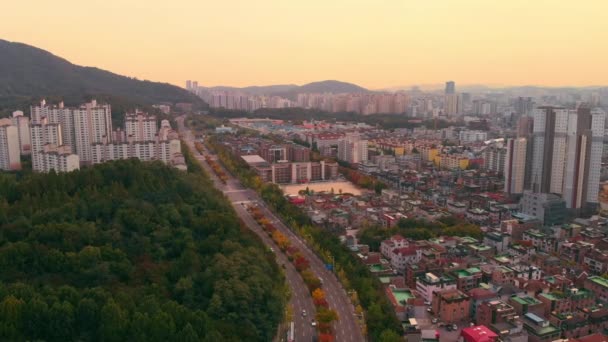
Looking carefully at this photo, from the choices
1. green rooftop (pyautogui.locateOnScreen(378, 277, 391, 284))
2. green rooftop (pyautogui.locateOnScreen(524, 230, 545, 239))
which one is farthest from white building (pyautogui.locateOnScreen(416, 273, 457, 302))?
green rooftop (pyautogui.locateOnScreen(524, 230, 545, 239))

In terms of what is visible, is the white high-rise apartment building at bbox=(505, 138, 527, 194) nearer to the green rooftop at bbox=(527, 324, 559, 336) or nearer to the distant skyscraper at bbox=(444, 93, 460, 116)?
the green rooftop at bbox=(527, 324, 559, 336)

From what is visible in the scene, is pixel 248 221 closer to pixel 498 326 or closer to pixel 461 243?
pixel 461 243

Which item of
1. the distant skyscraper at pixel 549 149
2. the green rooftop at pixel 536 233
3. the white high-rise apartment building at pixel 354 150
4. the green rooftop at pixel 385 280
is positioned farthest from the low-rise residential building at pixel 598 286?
the white high-rise apartment building at pixel 354 150

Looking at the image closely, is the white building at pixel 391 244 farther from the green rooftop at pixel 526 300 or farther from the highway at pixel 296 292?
the green rooftop at pixel 526 300

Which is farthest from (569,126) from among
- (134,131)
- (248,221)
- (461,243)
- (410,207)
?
(134,131)

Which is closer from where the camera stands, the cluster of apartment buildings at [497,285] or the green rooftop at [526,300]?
the cluster of apartment buildings at [497,285]

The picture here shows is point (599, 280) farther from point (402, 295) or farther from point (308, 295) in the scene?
point (308, 295)

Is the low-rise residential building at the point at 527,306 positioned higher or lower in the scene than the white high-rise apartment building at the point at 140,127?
lower
